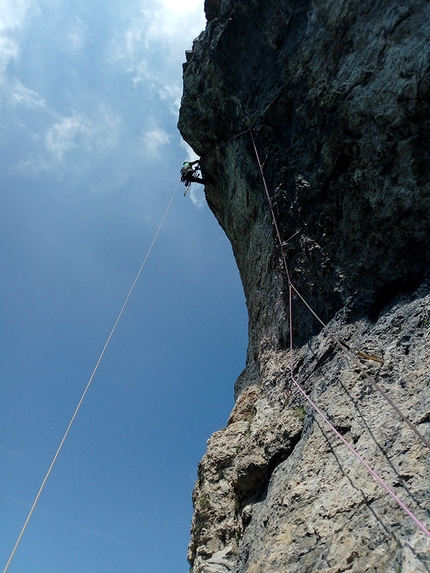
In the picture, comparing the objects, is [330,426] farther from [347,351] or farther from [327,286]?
[327,286]

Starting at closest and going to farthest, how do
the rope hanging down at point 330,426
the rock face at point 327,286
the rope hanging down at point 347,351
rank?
1. the rope hanging down at point 330,426
2. the rope hanging down at point 347,351
3. the rock face at point 327,286

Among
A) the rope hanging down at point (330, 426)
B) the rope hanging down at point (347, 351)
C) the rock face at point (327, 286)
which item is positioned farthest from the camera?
the rock face at point (327, 286)

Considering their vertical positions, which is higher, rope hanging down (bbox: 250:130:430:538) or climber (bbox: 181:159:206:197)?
climber (bbox: 181:159:206:197)

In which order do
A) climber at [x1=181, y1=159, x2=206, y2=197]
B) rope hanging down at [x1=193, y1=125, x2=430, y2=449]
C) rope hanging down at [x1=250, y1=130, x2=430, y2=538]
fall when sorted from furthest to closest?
climber at [x1=181, y1=159, x2=206, y2=197] < rope hanging down at [x1=193, y1=125, x2=430, y2=449] < rope hanging down at [x1=250, y1=130, x2=430, y2=538]

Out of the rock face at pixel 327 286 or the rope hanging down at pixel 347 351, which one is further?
the rock face at pixel 327 286

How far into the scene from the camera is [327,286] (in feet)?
24.9

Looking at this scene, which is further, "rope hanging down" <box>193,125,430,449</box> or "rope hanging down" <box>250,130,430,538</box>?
"rope hanging down" <box>193,125,430,449</box>

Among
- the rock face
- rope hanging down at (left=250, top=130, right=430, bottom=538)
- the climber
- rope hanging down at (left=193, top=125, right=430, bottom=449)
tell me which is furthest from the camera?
the climber

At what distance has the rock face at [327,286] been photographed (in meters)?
4.60

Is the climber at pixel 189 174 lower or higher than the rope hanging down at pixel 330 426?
higher

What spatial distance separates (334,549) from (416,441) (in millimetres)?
1391

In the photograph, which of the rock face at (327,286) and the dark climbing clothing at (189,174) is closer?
the rock face at (327,286)

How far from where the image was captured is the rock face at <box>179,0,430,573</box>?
4598 mm

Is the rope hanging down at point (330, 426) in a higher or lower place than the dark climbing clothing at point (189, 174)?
lower
